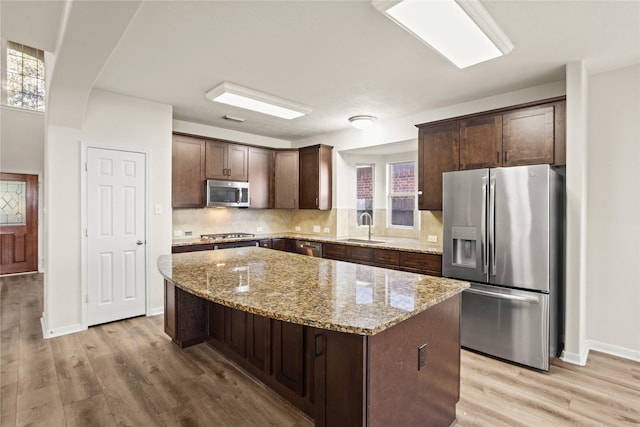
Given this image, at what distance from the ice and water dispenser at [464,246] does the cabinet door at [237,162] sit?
337 cm

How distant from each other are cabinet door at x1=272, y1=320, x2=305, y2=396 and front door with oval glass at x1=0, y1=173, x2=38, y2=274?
7025 mm

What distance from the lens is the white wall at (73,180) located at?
10.9 feet

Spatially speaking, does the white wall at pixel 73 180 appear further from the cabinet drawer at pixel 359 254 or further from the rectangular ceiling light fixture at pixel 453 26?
the rectangular ceiling light fixture at pixel 453 26

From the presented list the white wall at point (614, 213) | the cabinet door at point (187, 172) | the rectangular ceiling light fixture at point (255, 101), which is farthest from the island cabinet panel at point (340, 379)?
the cabinet door at point (187, 172)

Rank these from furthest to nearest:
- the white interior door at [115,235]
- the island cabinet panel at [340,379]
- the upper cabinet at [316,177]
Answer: the upper cabinet at [316,177] < the white interior door at [115,235] < the island cabinet panel at [340,379]

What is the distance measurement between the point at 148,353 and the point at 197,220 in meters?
2.47

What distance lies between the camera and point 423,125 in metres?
3.90

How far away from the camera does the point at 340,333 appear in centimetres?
Answer: 140

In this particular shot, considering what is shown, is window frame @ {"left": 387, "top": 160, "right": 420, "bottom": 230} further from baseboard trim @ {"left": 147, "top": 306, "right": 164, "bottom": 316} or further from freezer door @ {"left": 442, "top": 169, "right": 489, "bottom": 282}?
baseboard trim @ {"left": 147, "top": 306, "right": 164, "bottom": 316}

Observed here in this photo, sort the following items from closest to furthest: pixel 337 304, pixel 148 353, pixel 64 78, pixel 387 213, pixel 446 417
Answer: pixel 337 304 < pixel 446 417 < pixel 64 78 < pixel 148 353 < pixel 387 213

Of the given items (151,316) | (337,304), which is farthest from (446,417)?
(151,316)

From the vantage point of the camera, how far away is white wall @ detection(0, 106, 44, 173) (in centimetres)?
600

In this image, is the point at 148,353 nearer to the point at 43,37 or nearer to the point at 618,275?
the point at 43,37

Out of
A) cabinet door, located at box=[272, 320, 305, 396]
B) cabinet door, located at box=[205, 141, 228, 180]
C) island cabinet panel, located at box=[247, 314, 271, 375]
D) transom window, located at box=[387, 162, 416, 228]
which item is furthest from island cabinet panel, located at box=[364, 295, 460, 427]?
cabinet door, located at box=[205, 141, 228, 180]
